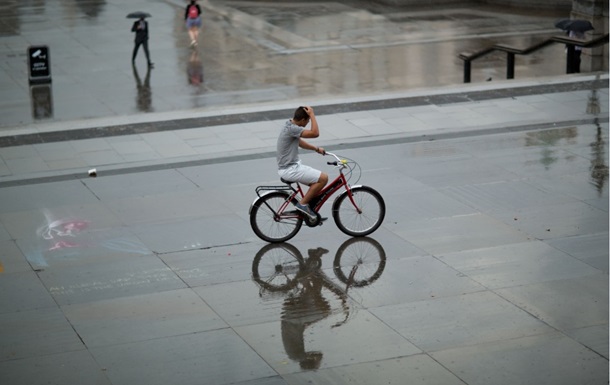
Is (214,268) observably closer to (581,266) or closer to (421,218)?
(421,218)

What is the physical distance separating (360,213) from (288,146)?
136cm

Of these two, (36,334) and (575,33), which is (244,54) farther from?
(36,334)

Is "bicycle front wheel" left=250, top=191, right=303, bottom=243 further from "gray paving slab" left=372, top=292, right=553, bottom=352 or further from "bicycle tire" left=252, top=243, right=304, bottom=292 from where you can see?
"gray paving slab" left=372, top=292, right=553, bottom=352

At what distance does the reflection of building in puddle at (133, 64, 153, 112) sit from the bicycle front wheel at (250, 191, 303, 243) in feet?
31.3

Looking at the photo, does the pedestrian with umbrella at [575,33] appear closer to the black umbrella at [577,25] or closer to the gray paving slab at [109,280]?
the black umbrella at [577,25]

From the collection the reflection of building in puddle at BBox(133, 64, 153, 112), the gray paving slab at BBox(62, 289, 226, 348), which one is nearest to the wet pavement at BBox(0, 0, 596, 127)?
the reflection of building in puddle at BBox(133, 64, 153, 112)

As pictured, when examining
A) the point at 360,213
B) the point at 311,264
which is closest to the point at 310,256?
the point at 311,264

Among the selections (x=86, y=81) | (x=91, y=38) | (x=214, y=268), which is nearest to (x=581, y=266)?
(x=214, y=268)

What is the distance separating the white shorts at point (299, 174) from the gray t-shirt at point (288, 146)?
7cm

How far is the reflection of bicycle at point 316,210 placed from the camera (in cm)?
1307

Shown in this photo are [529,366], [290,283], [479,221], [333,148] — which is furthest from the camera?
[333,148]

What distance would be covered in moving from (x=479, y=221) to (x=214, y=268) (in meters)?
3.65

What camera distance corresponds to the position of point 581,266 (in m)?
12.2

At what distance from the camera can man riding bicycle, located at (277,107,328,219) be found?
12.6 m
